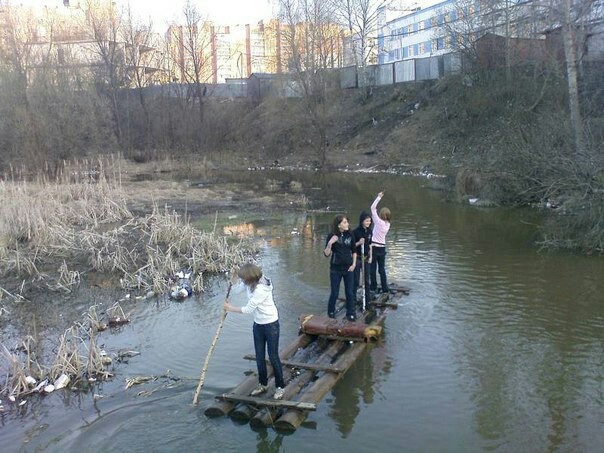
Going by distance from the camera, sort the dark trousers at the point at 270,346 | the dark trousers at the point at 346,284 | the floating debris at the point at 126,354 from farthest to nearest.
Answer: the dark trousers at the point at 346,284, the floating debris at the point at 126,354, the dark trousers at the point at 270,346

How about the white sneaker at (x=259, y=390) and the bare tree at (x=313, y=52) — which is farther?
the bare tree at (x=313, y=52)

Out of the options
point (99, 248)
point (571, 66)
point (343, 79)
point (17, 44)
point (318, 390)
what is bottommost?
point (318, 390)

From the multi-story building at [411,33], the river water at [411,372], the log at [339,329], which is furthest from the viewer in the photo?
the multi-story building at [411,33]

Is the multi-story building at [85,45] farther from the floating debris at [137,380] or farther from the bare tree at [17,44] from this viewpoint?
the floating debris at [137,380]

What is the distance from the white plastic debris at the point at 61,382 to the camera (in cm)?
852

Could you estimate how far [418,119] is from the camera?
4678 cm

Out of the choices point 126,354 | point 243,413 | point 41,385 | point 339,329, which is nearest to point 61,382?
point 41,385

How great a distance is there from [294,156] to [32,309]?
131 ft

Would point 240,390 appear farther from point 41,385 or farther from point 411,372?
point 41,385

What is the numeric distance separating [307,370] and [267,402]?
124 cm

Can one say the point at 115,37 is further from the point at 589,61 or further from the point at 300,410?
the point at 300,410

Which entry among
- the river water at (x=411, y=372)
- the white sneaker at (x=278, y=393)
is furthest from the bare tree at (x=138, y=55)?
the white sneaker at (x=278, y=393)

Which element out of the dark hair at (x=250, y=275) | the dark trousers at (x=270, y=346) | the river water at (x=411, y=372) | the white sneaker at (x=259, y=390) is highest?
the dark hair at (x=250, y=275)

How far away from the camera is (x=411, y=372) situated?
8664 millimetres
